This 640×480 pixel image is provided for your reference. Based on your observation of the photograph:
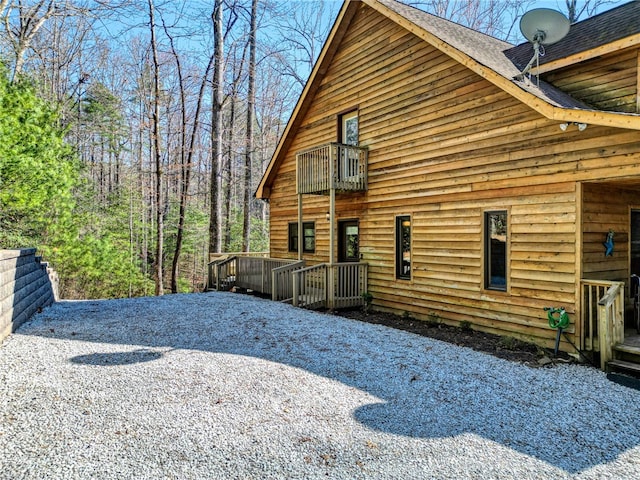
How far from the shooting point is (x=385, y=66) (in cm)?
1012

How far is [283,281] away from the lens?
11.3 metres

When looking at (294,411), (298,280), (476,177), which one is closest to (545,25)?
(476,177)

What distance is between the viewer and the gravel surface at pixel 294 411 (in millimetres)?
3174

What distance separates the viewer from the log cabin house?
245 inches

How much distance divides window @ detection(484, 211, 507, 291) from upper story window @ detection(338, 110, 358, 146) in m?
4.92

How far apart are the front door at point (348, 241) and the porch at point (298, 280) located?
0.95 meters

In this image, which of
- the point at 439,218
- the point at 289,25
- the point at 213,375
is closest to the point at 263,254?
the point at 439,218

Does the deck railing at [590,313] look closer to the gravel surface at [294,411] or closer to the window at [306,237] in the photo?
the gravel surface at [294,411]

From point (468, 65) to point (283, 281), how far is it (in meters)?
7.05

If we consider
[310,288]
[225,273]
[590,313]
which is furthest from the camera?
[225,273]

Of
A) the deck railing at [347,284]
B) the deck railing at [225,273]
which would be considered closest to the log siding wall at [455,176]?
the deck railing at [347,284]

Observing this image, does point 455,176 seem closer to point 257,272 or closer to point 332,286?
point 332,286

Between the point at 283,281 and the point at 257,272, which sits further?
the point at 257,272

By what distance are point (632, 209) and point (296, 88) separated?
1905 cm
